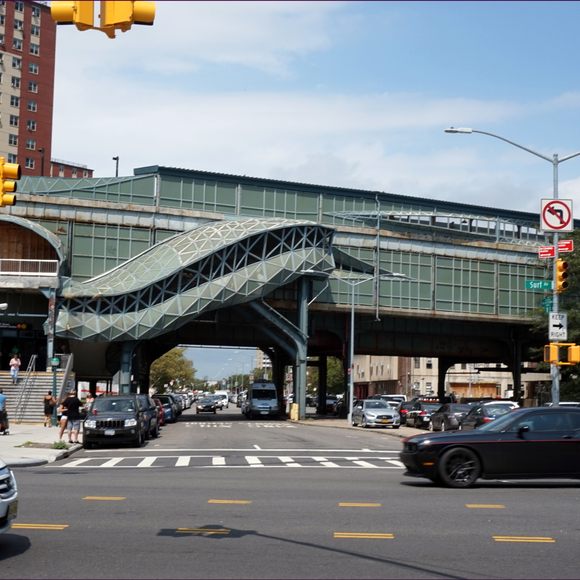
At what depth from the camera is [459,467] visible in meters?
16.8

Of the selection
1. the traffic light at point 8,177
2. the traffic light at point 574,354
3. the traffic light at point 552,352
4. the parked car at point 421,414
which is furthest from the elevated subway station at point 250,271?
the traffic light at point 8,177

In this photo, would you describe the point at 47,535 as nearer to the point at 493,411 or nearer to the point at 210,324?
the point at 493,411

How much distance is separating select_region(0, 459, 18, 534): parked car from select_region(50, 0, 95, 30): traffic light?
4.78m

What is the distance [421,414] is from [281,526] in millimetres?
35726

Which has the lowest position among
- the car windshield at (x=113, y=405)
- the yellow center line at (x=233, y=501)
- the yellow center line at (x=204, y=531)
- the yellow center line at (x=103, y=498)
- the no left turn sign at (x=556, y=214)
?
the yellow center line at (x=103, y=498)

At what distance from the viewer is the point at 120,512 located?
1312cm

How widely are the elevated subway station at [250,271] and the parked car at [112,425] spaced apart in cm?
2771

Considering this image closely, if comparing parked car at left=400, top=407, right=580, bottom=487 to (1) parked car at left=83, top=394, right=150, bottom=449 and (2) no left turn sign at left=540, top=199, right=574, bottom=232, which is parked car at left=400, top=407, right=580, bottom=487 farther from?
(1) parked car at left=83, top=394, right=150, bottom=449

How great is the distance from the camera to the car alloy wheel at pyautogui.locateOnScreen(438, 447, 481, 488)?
16703mm

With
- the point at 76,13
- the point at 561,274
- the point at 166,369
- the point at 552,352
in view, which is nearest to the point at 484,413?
the point at 552,352

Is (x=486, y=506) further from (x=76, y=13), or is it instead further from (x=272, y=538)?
(x=76, y=13)

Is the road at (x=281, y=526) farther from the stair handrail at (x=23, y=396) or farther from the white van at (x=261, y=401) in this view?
the white van at (x=261, y=401)

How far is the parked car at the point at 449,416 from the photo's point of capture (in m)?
36.9

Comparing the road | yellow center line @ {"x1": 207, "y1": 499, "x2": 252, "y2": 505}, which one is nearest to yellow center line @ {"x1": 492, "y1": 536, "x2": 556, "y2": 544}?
the road
